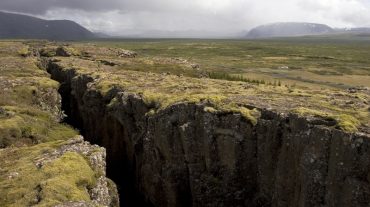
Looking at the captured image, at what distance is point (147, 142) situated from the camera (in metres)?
52.4

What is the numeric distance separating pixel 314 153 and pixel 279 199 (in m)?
6.26

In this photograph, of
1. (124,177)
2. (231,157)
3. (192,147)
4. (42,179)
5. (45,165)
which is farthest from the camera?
(124,177)

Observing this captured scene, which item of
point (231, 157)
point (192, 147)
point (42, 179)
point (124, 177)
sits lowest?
point (124, 177)

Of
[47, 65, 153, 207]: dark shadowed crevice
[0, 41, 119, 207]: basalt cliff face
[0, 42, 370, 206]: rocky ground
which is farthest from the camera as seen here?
[47, 65, 153, 207]: dark shadowed crevice

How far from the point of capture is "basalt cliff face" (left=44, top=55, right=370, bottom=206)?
36812 millimetres

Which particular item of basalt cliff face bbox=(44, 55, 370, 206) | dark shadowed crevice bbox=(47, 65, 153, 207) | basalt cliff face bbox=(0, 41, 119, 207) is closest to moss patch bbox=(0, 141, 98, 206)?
basalt cliff face bbox=(0, 41, 119, 207)

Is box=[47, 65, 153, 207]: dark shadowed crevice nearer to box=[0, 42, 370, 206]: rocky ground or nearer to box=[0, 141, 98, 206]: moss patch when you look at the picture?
box=[0, 42, 370, 206]: rocky ground

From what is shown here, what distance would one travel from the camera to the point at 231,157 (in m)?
46.2

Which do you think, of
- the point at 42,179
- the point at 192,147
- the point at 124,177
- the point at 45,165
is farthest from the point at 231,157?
the point at 42,179

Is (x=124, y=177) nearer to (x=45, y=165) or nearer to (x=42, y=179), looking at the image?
(x=45, y=165)

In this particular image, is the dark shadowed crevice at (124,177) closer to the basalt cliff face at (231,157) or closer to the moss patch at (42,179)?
the basalt cliff face at (231,157)

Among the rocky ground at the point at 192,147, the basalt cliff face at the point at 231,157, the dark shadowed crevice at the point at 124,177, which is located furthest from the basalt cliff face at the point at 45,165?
the basalt cliff face at the point at 231,157

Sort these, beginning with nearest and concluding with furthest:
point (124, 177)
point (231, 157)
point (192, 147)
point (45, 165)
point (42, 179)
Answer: point (42, 179) < point (45, 165) < point (231, 157) < point (192, 147) < point (124, 177)

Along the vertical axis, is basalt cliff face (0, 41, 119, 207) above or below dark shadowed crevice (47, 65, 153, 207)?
above
